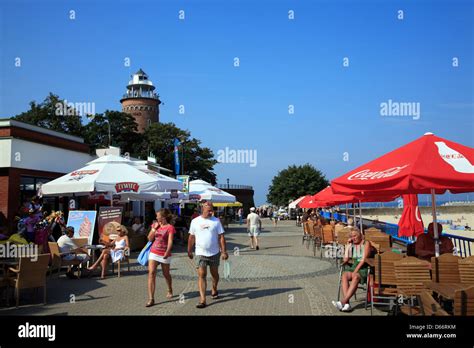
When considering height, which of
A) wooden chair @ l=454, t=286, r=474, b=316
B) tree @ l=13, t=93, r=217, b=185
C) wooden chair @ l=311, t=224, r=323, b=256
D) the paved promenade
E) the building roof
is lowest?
the paved promenade

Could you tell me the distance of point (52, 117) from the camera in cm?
5753

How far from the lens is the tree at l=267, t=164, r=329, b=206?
67.6m

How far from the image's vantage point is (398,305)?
253 inches

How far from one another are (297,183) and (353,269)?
61.1 m

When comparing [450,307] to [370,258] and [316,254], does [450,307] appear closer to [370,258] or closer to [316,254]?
[370,258]

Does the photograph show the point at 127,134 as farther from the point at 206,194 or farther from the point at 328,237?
the point at 328,237

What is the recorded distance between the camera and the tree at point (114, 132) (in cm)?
6172

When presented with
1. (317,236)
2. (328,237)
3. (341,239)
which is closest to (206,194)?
(317,236)

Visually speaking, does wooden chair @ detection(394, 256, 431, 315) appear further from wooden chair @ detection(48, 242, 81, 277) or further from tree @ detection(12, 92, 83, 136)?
tree @ detection(12, 92, 83, 136)

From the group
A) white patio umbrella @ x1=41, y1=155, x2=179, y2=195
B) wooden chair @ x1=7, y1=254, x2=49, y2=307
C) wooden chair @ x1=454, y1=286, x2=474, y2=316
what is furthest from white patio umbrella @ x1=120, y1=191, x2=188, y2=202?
wooden chair @ x1=454, y1=286, x2=474, y2=316

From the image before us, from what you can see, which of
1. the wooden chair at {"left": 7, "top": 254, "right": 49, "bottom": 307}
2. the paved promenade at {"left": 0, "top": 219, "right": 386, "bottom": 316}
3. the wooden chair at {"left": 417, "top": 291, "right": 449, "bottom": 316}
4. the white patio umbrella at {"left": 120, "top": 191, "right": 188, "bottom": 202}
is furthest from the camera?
the white patio umbrella at {"left": 120, "top": 191, "right": 188, "bottom": 202}

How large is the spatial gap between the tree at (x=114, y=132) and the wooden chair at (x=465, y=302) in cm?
5860

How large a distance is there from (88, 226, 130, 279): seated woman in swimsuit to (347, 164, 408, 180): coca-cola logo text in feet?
21.5
